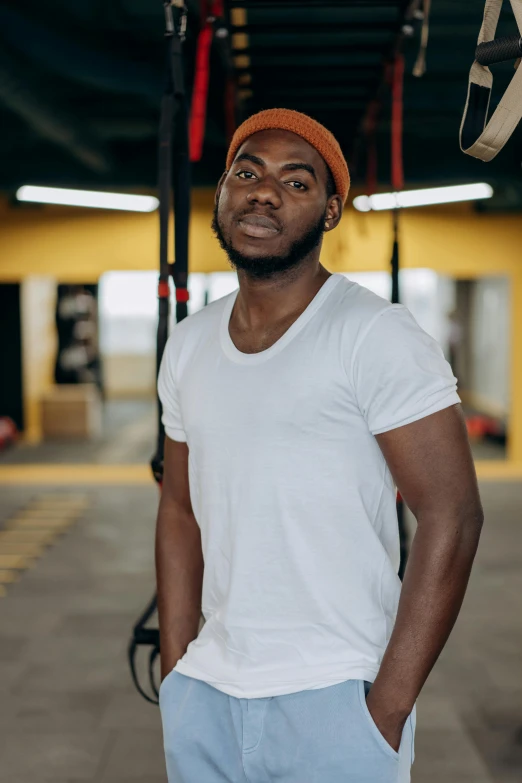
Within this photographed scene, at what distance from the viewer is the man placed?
119 centimetres

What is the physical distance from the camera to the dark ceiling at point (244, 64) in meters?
2.92

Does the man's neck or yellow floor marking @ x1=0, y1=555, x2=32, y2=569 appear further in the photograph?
yellow floor marking @ x1=0, y1=555, x2=32, y2=569

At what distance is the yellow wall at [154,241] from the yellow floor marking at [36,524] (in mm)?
2809

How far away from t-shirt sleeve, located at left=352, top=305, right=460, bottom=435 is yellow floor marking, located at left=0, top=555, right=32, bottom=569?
15.3ft

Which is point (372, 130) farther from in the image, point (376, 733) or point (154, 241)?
point (154, 241)

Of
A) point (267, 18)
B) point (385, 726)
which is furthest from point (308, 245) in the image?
point (267, 18)

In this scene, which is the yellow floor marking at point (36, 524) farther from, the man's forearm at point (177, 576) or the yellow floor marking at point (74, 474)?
the man's forearm at point (177, 576)

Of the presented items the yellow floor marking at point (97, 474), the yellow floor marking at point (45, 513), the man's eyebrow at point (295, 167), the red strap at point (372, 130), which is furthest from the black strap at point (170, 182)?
the yellow floor marking at point (97, 474)

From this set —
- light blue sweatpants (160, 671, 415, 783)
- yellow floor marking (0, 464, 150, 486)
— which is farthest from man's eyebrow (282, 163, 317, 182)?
yellow floor marking (0, 464, 150, 486)

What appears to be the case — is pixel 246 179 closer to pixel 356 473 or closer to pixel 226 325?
pixel 226 325

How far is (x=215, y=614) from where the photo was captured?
1340 mm

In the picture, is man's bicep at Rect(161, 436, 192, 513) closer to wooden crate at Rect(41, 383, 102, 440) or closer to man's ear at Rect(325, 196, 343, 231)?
man's ear at Rect(325, 196, 343, 231)

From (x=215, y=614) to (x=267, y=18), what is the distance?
3.15m

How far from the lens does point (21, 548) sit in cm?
591
